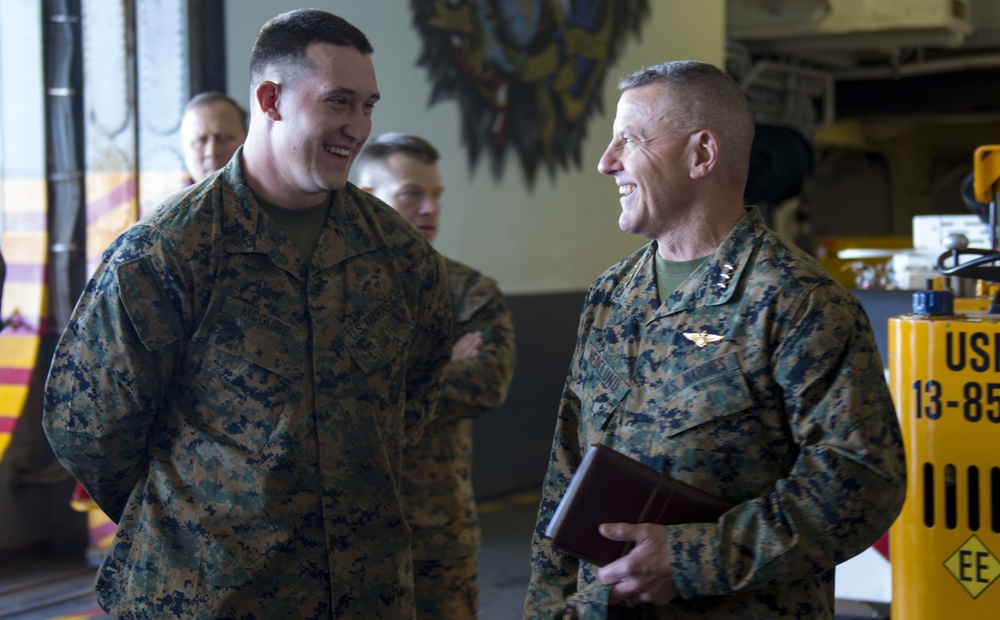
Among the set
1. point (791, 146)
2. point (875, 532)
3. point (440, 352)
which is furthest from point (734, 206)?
point (791, 146)

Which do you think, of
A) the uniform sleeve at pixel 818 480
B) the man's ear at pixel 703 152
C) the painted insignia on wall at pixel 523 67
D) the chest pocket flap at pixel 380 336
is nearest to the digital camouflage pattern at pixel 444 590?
the chest pocket flap at pixel 380 336

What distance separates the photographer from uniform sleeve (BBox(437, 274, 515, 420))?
310 centimetres

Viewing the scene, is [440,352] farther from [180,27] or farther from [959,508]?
[180,27]

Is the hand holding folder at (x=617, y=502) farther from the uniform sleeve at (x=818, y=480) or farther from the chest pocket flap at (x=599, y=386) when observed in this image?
the chest pocket flap at (x=599, y=386)

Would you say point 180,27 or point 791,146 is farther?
point 791,146

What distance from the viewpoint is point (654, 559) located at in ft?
6.01

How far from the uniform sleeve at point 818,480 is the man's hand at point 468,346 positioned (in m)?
1.49

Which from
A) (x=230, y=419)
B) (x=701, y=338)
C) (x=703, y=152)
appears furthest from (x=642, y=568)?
(x=230, y=419)

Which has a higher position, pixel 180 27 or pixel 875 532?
pixel 180 27

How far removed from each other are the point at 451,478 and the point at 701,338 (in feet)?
4.39

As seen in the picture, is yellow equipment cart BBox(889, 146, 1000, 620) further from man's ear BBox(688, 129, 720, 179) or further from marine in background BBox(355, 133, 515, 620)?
marine in background BBox(355, 133, 515, 620)

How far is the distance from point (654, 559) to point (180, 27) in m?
4.05

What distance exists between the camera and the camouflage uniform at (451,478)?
3008mm

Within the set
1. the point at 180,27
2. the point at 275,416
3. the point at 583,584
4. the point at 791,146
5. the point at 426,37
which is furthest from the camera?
the point at 791,146
